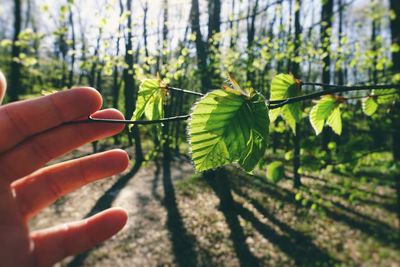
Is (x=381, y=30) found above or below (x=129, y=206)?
above

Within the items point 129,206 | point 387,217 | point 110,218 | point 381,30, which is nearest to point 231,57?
point 129,206

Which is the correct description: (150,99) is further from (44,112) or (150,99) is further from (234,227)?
(234,227)

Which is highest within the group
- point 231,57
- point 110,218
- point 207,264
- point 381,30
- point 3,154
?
point 381,30

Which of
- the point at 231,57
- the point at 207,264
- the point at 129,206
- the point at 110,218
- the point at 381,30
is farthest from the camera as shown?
the point at 381,30

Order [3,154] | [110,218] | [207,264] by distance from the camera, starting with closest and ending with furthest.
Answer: [3,154] < [110,218] < [207,264]

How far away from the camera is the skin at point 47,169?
0.80 meters

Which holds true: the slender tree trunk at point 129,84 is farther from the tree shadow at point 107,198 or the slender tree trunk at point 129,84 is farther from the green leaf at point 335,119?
the tree shadow at point 107,198

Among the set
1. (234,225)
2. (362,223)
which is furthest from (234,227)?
(362,223)

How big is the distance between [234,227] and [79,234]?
8470 mm

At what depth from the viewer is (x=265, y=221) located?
32.0ft

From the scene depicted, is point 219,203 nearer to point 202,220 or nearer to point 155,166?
point 202,220

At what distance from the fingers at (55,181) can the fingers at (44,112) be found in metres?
0.37

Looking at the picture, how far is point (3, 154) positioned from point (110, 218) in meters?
0.44

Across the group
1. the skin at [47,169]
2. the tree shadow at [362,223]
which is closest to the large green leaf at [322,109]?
the skin at [47,169]
